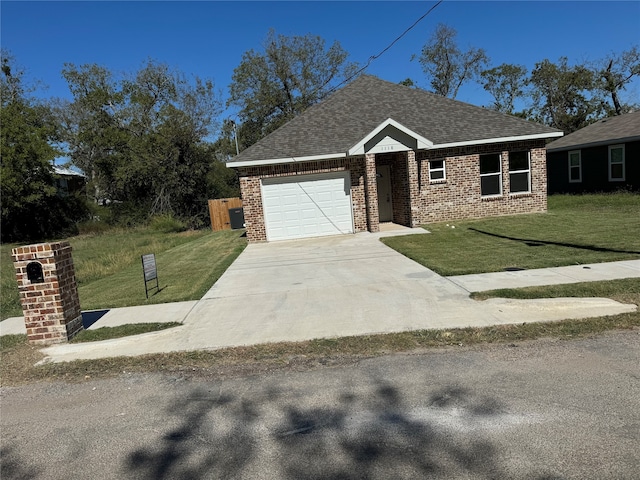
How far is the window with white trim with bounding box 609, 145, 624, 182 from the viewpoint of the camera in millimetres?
21130

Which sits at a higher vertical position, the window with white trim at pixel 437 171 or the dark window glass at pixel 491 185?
the window with white trim at pixel 437 171

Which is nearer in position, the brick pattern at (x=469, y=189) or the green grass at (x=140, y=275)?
the green grass at (x=140, y=275)

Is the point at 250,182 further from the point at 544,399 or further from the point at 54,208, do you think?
the point at 54,208

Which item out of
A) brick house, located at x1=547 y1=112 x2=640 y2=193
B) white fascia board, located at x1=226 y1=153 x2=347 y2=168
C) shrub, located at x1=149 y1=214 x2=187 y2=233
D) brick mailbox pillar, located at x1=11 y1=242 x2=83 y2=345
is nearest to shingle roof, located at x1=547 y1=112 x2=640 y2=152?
brick house, located at x1=547 y1=112 x2=640 y2=193

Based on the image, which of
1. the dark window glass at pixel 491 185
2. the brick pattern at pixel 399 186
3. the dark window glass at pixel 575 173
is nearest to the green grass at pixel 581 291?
the brick pattern at pixel 399 186

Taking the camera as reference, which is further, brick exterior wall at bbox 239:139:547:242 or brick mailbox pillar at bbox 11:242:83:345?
→ brick exterior wall at bbox 239:139:547:242

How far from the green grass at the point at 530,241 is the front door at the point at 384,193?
9.49 feet

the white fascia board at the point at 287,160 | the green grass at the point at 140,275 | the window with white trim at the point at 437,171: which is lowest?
the green grass at the point at 140,275

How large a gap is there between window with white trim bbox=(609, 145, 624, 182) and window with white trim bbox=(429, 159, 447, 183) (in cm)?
1053

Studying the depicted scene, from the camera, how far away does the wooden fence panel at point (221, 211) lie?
24812 millimetres

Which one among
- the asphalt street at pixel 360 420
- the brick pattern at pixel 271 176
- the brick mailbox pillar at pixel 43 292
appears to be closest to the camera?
the asphalt street at pixel 360 420

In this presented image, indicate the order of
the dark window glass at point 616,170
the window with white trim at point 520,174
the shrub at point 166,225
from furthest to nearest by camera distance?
the shrub at point 166,225
the dark window glass at point 616,170
the window with white trim at point 520,174

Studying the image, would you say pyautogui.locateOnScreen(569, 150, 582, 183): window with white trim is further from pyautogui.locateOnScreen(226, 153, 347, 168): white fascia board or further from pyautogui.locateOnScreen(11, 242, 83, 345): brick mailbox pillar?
pyautogui.locateOnScreen(11, 242, 83, 345): brick mailbox pillar

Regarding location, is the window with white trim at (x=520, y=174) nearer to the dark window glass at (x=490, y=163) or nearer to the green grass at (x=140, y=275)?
the dark window glass at (x=490, y=163)
